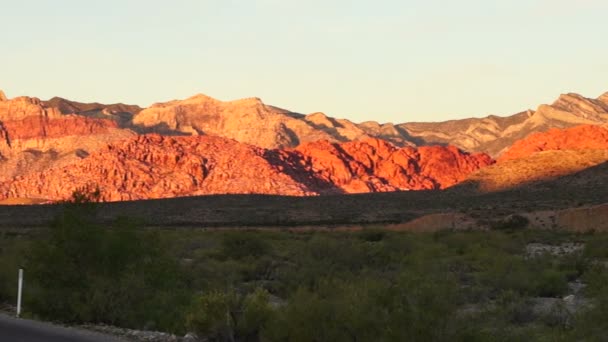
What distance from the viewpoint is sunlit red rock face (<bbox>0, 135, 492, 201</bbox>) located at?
14688 centimetres

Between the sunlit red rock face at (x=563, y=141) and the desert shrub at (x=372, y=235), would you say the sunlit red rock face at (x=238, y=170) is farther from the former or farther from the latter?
the desert shrub at (x=372, y=235)

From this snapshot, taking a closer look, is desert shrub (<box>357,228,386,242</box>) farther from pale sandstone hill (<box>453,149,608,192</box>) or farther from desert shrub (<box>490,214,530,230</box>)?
pale sandstone hill (<box>453,149,608,192</box>)

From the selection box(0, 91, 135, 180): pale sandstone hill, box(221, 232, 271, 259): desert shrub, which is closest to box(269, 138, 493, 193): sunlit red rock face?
box(0, 91, 135, 180): pale sandstone hill

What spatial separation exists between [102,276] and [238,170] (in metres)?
131

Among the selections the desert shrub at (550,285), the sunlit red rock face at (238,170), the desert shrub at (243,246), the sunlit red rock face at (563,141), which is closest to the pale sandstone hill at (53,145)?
the sunlit red rock face at (238,170)

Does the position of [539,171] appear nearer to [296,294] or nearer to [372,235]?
[372,235]

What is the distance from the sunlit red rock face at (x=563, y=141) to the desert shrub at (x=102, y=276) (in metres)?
116

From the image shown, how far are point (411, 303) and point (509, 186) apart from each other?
92.1 metres

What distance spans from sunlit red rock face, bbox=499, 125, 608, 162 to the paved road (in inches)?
4670

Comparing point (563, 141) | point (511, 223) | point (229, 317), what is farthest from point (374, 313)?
point (563, 141)

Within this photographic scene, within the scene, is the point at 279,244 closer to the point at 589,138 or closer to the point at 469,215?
the point at 469,215

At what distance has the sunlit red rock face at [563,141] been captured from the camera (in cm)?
13238

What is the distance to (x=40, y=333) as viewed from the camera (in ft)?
54.2

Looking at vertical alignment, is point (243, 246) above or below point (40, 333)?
below
